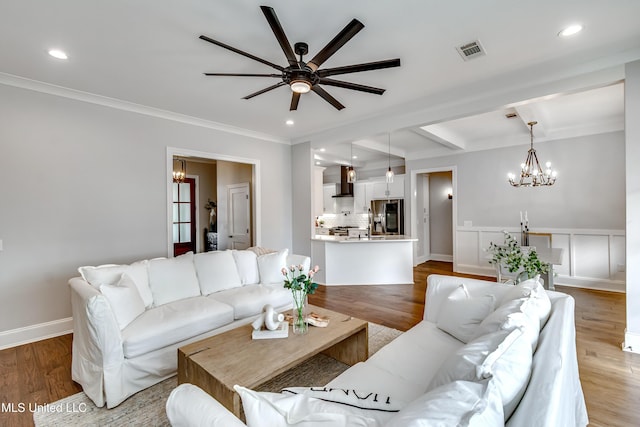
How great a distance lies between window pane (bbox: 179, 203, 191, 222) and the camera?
283 inches

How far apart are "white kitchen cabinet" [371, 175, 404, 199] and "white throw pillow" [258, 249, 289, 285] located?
173 inches

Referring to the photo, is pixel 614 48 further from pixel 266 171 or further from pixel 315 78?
pixel 266 171

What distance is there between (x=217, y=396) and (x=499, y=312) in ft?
5.43

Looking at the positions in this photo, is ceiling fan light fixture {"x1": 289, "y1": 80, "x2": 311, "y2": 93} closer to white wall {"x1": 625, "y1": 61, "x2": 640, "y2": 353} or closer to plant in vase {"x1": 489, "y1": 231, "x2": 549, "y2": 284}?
plant in vase {"x1": 489, "y1": 231, "x2": 549, "y2": 284}

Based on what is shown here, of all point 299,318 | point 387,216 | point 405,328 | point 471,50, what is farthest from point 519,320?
point 387,216

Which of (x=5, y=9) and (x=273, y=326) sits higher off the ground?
(x=5, y=9)

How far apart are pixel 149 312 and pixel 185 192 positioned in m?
5.17

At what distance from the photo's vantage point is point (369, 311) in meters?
3.88

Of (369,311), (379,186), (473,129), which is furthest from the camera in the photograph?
(379,186)

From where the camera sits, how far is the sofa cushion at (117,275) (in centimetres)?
251

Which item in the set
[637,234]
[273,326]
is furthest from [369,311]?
[637,234]

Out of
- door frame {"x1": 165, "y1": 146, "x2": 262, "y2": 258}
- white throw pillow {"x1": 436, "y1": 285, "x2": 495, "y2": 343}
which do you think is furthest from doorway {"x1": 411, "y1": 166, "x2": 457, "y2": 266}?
white throw pillow {"x1": 436, "y1": 285, "x2": 495, "y2": 343}

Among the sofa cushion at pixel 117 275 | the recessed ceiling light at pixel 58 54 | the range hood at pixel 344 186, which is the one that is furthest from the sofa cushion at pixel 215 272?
the range hood at pixel 344 186

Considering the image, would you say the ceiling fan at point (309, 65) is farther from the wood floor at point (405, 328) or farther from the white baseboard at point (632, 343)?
the white baseboard at point (632, 343)
